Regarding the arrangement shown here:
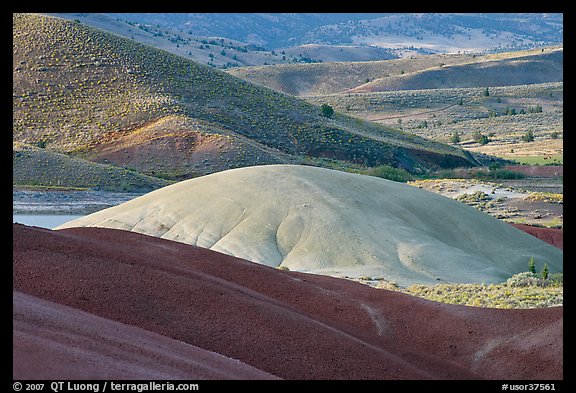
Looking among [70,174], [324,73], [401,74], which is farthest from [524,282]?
[324,73]

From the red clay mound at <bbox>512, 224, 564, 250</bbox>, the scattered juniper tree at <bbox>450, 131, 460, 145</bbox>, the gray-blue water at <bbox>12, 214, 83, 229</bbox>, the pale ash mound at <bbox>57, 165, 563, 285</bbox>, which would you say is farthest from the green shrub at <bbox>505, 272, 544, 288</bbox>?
the scattered juniper tree at <bbox>450, 131, 460, 145</bbox>

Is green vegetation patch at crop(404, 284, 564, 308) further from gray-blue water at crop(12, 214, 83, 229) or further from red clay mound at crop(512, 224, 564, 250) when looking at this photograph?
gray-blue water at crop(12, 214, 83, 229)

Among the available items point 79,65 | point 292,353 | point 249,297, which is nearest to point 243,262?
point 249,297

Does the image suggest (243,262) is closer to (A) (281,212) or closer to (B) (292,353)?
(B) (292,353)

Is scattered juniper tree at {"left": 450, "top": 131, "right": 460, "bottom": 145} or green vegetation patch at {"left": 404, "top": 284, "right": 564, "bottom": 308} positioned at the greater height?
green vegetation patch at {"left": 404, "top": 284, "right": 564, "bottom": 308}

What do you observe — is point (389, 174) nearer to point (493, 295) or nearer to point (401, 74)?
point (493, 295)
